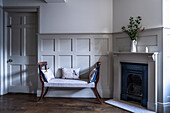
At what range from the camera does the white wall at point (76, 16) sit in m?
3.41

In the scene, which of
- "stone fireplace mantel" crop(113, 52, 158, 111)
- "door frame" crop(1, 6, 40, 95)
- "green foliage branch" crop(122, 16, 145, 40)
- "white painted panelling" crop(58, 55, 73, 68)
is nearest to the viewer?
"stone fireplace mantel" crop(113, 52, 158, 111)

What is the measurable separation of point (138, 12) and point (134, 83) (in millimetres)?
1593

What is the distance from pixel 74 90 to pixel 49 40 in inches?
58.8

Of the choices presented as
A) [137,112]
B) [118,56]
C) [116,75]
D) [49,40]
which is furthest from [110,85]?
[49,40]

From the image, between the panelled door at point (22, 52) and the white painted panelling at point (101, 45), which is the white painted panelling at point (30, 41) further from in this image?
the white painted panelling at point (101, 45)

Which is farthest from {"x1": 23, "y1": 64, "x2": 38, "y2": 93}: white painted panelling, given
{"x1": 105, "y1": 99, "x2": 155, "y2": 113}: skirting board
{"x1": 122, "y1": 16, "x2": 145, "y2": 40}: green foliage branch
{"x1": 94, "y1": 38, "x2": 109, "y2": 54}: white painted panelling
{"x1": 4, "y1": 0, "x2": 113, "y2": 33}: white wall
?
{"x1": 122, "y1": 16, "x2": 145, "y2": 40}: green foliage branch

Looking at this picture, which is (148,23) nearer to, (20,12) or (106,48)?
(106,48)

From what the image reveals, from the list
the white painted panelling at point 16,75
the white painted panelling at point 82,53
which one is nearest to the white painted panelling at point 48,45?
the white painted panelling at point 82,53

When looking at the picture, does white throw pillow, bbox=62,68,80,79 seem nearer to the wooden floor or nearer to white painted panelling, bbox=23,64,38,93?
the wooden floor

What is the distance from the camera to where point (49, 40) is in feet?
11.6

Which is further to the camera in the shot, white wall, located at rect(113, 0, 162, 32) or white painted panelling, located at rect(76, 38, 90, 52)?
white painted panelling, located at rect(76, 38, 90, 52)

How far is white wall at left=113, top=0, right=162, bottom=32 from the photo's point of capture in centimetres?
258

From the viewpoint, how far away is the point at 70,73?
10.7 feet

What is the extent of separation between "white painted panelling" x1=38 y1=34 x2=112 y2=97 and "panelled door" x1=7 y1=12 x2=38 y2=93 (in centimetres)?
38
